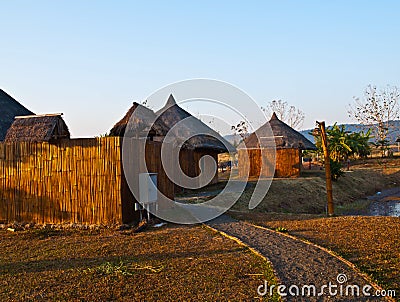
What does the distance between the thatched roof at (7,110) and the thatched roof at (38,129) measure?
13.9 feet

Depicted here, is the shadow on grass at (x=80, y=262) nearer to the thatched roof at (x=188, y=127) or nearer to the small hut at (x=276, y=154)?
the thatched roof at (x=188, y=127)

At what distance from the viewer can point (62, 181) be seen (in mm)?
9820

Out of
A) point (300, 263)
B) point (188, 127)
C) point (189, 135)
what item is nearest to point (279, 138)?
point (188, 127)

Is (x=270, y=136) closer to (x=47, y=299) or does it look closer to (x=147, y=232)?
(x=147, y=232)

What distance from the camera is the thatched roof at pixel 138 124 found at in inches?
494

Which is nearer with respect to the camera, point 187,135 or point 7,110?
point 7,110

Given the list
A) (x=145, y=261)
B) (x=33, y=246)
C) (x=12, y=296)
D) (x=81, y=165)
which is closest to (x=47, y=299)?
(x=12, y=296)

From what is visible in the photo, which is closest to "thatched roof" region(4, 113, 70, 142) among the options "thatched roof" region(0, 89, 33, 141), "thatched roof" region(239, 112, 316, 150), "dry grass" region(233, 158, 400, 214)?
"thatched roof" region(0, 89, 33, 141)

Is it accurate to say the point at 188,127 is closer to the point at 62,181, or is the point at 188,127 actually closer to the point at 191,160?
the point at 191,160

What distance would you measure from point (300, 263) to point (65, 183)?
19.6 ft

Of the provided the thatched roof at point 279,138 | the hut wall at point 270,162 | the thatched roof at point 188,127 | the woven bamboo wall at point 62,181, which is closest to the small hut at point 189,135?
the thatched roof at point 188,127

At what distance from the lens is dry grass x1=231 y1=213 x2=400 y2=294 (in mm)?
5871

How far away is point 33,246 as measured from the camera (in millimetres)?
8039

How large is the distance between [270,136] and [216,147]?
6054 millimetres
